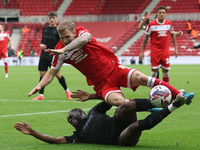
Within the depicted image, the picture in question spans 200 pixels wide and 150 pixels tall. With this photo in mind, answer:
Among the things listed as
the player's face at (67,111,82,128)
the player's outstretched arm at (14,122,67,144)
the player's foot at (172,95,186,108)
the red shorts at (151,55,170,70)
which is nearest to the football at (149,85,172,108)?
the player's foot at (172,95,186,108)

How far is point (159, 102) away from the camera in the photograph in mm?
5566

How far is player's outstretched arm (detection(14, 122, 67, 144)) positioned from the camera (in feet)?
18.9

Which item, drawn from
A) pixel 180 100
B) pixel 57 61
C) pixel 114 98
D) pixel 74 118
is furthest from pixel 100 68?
pixel 180 100

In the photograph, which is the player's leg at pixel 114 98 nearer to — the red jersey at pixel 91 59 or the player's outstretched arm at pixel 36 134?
the red jersey at pixel 91 59

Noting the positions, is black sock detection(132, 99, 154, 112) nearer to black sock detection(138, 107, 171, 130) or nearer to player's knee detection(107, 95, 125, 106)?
black sock detection(138, 107, 171, 130)

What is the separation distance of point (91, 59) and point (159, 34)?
22.7 ft

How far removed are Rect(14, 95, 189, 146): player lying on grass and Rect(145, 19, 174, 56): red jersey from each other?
7.71 meters

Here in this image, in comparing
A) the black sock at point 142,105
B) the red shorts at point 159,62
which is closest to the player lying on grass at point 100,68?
the black sock at point 142,105

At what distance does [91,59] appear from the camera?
699 centimetres

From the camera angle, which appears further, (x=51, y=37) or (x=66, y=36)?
(x=51, y=37)

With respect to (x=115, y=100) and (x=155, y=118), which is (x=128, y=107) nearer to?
(x=155, y=118)

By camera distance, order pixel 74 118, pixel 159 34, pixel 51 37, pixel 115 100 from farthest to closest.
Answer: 1. pixel 159 34
2. pixel 51 37
3. pixel 115 100
4. pixel 74 118

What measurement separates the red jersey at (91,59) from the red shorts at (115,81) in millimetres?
69

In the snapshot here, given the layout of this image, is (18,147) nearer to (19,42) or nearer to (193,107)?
(193,107)
